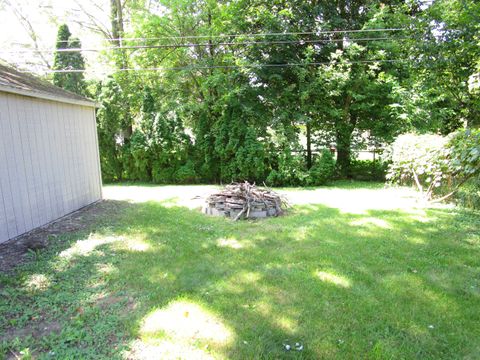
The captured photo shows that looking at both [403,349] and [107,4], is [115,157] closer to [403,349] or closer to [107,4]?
[107,4]

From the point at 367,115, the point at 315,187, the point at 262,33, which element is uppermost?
the point at 262,33

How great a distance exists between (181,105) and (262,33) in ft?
13.3

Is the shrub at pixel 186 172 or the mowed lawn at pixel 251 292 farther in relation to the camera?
the shrub at pixel 186 172

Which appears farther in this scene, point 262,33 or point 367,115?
point 367,115

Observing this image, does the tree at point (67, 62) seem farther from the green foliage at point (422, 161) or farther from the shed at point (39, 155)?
the green foliage at point (422, 161)

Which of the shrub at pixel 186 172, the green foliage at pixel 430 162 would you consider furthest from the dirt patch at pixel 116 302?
the shrub at pixel 186 172

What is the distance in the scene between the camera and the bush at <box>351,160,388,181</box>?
11484mm

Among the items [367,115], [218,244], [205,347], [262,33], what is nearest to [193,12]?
[262,33]

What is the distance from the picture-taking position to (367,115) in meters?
11.6

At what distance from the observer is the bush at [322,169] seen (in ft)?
34.1

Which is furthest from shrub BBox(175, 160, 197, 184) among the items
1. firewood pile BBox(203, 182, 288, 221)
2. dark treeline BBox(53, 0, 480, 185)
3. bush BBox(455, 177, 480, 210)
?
bush BBox(455, 177, 480, 210)

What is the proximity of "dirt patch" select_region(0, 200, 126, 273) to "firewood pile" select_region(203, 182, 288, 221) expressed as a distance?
7.36ft

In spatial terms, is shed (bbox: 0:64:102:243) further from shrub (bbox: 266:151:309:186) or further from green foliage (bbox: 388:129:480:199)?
green foliage (bbox: 388:129:480:199)

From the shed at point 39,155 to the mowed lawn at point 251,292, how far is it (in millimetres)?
858
